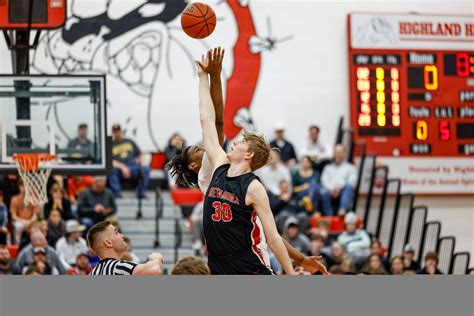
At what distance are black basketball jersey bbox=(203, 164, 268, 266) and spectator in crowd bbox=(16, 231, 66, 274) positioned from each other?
6738mm

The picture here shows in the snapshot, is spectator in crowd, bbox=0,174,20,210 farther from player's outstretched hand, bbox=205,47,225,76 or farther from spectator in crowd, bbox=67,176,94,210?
player's outstretched hand, bbox=205,47,225,76

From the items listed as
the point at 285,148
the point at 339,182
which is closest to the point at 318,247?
the point at 339,182

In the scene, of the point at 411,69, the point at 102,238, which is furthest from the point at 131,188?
the point at 102,238

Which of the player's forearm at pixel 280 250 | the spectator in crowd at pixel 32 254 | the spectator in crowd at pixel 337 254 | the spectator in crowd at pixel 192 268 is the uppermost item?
the player's forearm at pixel 280 250

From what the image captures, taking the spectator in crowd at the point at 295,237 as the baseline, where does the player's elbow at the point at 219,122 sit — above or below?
above

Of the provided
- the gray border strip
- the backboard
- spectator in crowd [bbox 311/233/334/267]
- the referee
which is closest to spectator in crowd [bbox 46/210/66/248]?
the backboard

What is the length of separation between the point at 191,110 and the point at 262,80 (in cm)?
128

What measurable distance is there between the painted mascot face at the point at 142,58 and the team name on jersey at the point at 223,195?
1112 cm

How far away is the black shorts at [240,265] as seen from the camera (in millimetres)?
6383

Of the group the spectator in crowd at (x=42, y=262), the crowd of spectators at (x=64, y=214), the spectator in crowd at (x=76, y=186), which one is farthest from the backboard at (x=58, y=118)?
the spectator in crowd at (x=76, y=186)

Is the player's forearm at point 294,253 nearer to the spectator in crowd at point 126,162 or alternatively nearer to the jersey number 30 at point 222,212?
the jersey number 30 at point 222,212

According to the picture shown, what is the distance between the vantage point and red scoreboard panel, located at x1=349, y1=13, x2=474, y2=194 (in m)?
17.5

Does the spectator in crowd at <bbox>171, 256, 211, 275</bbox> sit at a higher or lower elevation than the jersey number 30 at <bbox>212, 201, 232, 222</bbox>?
lower

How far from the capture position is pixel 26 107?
1158 centimetres
